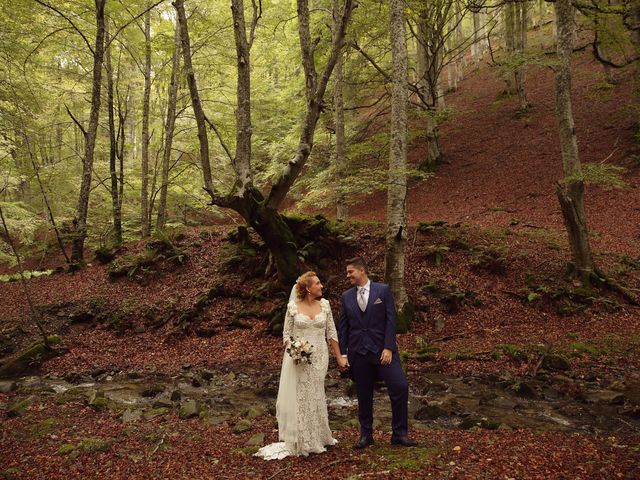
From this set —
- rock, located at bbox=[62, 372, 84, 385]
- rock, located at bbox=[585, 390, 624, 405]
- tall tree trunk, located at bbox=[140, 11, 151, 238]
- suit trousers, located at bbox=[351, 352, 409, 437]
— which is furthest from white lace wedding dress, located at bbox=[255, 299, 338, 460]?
tall tree trunk, located at bbox=[140, 11, 151, 238]

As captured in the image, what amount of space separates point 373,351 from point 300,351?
2.65 ft

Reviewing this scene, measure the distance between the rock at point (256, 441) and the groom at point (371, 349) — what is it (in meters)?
1.25

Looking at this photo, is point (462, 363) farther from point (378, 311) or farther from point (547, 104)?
point (547, 104)

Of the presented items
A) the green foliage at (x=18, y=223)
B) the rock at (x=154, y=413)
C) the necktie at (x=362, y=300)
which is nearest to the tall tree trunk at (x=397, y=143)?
the necktie at (x=362, y=300)

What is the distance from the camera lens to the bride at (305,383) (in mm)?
4637

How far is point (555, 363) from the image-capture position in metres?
7.24

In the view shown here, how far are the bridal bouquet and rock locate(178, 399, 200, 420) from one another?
8.59 feet

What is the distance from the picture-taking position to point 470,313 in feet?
32.4

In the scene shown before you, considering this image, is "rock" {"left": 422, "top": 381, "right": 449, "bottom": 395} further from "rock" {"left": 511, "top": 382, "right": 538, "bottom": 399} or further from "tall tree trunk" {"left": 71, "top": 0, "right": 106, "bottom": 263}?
"tall tree trunk" {"left": 71, "top": 0, "right": 106, "bottom": 263}

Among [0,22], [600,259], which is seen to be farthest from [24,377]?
[600,259]

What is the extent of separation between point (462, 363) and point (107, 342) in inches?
328

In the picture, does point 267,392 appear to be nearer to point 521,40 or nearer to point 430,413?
point 430,413

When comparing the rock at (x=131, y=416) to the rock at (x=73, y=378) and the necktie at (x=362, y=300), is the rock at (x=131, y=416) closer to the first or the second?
the rock at (x=73, y=378)

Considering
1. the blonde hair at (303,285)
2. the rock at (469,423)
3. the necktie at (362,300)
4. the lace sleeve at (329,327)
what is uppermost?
the blonde hair at (303,285)
